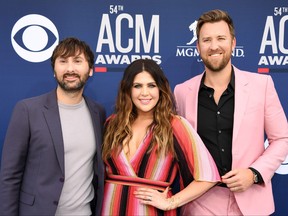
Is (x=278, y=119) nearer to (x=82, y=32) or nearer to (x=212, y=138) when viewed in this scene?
(x=212, y=138)

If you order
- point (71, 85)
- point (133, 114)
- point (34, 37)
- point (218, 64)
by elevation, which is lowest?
point (133, 114)

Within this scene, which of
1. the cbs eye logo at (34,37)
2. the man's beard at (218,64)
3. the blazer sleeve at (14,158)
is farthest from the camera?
the cbs eye logo at (34,37)

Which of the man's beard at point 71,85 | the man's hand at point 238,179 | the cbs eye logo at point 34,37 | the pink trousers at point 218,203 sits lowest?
the pink trousers at point 218,203

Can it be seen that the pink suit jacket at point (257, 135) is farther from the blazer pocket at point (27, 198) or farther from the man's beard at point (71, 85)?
the blazer pocket at point (27, 198)

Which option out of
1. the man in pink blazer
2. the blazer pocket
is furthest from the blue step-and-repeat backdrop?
the blazer pocket

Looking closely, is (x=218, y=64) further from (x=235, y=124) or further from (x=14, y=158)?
(x=14, y=158)

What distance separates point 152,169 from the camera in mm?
1770

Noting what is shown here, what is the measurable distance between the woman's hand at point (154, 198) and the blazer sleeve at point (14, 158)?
0.58 m

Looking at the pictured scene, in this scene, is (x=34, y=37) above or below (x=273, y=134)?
above

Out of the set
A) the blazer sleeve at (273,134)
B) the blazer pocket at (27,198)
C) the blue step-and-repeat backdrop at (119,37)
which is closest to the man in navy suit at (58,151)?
the blazer pocket at (27,198)

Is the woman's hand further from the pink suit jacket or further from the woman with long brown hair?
the pink suit jacket

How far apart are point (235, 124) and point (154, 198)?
0.58 metres

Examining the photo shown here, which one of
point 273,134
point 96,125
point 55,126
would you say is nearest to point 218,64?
point 273,134

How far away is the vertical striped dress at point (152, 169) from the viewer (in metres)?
1.77
